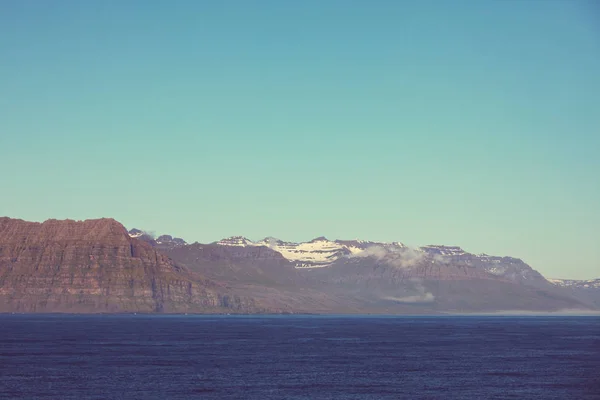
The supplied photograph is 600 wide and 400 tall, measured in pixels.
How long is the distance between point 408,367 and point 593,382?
35675mm

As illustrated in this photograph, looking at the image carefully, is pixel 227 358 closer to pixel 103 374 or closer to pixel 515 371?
pixel 103 374

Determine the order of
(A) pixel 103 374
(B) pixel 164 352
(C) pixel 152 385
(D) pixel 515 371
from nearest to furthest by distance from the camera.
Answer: (C) pixel 152 385
(A) pixel 103 374
(D) pixel 515 371
(B) pixel 164 352

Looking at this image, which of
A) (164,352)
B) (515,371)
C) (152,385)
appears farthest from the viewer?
(164,352)

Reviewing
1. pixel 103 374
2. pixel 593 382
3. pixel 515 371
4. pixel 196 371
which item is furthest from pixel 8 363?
pixel 593 382

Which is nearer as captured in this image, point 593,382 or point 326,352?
point 593,382

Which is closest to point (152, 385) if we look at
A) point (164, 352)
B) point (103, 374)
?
point (103, 374)

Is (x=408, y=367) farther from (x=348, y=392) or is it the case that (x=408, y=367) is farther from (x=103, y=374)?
(x=103, y=374)

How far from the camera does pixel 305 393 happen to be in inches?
4811

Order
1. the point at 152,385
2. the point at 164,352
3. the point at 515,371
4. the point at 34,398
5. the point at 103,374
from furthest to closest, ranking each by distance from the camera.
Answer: the point at 164,352 → the point at 515,371 → the point at 103,374 → the point at 152,385 → the point at 34,398

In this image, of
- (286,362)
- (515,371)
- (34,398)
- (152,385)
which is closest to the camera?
(34,398)

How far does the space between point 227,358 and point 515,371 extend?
59.2 meters

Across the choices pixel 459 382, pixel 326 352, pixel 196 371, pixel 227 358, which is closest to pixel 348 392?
pixel 459 382

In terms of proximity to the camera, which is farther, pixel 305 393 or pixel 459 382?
pixel 459 382

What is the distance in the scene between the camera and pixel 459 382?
5354 inches
